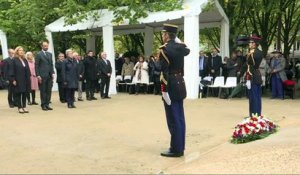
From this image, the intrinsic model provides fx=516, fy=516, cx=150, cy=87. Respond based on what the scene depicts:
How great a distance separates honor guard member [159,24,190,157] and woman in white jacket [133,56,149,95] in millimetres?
12893

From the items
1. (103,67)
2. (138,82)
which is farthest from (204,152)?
(138,82)

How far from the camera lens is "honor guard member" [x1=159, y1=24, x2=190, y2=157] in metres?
8.17

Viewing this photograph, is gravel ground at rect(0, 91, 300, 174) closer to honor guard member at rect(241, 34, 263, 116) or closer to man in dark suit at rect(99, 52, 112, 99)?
honor guard member at rect(241, 34, 263, 116)

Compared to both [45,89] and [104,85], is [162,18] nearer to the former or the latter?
[104,85]

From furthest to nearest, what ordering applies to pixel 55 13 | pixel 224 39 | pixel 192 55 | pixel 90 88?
pixel 55 13 < pixel 224 39 < pixel 90 88 < pixel 192 55

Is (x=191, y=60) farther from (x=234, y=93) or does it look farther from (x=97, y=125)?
(x=97, y=125)

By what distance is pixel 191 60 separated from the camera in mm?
18453

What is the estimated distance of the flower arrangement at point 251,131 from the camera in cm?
947

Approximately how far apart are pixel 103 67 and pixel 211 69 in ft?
13.9

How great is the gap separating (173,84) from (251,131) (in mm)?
2149

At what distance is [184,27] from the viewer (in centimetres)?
1856

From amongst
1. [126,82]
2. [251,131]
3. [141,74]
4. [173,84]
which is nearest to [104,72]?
Answer: [141,74]


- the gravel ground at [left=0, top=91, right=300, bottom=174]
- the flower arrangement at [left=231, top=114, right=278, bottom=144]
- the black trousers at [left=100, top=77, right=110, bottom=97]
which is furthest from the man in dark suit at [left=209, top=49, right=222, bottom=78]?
the flower arrangement at [left=231, top=114, right=278, bottom=144]

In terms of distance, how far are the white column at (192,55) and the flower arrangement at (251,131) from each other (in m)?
8.58
